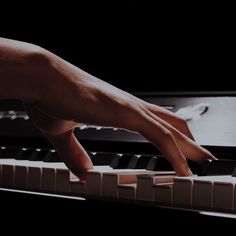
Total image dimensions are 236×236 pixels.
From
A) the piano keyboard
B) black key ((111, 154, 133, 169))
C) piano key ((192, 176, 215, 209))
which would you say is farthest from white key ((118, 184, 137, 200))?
black key ((111, 154, 133, 169))

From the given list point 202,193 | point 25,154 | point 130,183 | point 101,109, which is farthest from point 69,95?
point 25,154

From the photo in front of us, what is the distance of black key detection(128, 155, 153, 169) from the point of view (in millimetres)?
1191

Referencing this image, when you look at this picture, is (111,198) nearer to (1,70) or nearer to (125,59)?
(1,70)

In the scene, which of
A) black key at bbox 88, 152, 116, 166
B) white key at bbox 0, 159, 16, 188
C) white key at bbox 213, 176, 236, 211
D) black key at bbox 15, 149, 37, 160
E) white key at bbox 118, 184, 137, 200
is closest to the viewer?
white key at bbox 213, 176, 236, 211

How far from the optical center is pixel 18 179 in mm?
1148

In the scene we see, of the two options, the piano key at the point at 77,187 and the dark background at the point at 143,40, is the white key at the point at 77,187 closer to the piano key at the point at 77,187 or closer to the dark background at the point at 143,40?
the piano key at the point at 77,187

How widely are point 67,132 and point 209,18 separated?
40cm

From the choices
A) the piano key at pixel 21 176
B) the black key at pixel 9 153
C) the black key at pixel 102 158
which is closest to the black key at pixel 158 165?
the black key at pixel 102 158

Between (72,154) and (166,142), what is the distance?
213mm

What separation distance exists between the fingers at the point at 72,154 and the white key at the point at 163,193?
0.22 metres

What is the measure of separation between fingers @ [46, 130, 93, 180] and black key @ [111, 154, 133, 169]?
0.05 m

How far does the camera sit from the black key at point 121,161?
119 centimetres

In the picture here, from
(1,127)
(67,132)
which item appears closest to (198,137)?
(67,132)

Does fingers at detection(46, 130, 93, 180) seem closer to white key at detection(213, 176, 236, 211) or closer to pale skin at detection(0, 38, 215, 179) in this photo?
pale skin at detection(0, 38, 215, 179)
